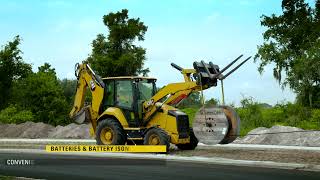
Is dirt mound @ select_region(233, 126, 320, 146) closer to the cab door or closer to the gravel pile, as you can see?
the cab door

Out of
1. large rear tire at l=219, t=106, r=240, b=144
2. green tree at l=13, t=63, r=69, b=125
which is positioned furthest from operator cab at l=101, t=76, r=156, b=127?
green tree at l=13, t=63, r=69, b=125

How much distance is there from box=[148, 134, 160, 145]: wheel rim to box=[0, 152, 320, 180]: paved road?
1786 mm

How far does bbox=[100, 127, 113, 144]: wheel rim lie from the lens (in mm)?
19672

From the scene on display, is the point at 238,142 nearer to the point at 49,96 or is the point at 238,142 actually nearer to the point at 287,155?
the point at 287,155

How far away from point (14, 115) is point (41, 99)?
21.9ft

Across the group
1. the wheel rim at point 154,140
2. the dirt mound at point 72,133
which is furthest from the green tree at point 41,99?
the wheel rim at point 154,140

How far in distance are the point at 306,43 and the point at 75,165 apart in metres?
34.8

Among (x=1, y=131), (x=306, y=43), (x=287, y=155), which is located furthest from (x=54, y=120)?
(x=287, y=155)

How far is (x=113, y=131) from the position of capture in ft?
63.5

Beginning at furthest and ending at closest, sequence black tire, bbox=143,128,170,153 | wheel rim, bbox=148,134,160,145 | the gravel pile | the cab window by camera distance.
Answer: the gravel pile → the cab window → wheel rim, bbox=148,134,160,145 → black tire, bbox=143,128,170,153

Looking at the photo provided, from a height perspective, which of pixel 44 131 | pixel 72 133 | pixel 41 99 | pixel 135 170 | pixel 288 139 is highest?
pixel 41 99

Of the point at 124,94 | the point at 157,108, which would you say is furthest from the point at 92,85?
the point at 157,108

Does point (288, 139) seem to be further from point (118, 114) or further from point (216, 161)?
point (216, 161)

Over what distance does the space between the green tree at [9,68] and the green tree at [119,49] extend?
29.0 ft
